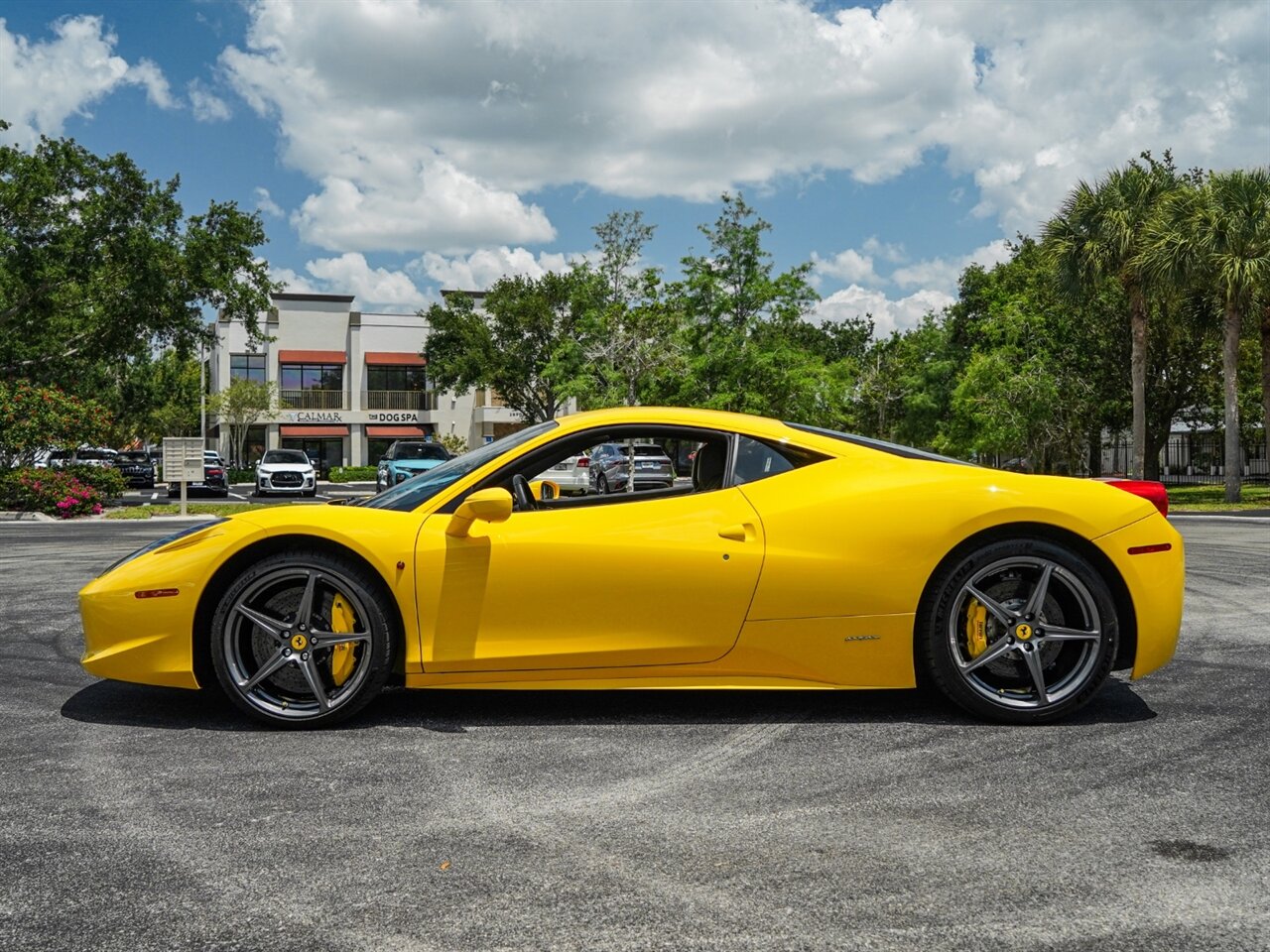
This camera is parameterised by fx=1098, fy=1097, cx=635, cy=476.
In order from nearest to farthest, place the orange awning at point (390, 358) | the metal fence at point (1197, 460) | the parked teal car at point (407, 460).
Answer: the parked teal car at point (407, 460) → the metal fence at point (1197, 460) → the orange awning at point (390, 358)

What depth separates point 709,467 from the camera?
494cm

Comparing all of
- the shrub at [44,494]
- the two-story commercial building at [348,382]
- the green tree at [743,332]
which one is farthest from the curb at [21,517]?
the two-story commercial building at [348,382]

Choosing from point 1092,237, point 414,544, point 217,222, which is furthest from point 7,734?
point 1092,237

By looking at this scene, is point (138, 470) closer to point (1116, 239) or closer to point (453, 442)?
point (453, 442)

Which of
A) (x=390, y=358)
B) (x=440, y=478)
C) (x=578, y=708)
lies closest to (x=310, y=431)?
(x=390, y=358)

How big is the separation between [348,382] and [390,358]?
2.92 m

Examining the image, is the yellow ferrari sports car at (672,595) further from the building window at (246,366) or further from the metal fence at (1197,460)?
the building window at (246,366)

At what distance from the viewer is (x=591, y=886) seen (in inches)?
114

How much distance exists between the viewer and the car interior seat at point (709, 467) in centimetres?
487

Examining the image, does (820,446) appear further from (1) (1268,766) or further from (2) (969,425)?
(2) (969,425)

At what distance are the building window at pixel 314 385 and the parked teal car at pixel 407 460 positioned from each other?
1412 inches

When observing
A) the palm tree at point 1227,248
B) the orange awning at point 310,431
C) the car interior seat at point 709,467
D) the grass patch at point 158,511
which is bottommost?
the grass patch at point 158,511

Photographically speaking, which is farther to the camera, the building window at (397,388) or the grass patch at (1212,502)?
the building window at (397,388)

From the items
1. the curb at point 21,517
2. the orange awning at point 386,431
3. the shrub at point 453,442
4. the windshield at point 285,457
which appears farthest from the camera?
the orange awning at point 386,431
